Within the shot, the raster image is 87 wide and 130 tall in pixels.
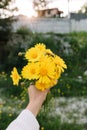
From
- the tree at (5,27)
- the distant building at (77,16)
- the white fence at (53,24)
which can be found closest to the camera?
the tree at (5,27)

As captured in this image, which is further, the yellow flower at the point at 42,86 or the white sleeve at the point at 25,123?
the yellow flower at the point at 42,86

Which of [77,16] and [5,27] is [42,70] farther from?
[77,16]

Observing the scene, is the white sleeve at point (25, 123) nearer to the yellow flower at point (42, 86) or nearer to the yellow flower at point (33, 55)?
the yellow flower at point (42, 86)

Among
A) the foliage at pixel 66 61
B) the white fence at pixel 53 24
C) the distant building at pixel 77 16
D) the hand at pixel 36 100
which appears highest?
the hand at pixel 36 100

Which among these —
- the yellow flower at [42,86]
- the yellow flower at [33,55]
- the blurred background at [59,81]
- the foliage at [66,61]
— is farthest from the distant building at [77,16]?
the yellow flower at [42,86]

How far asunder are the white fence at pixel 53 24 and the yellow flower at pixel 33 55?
19.1 meters

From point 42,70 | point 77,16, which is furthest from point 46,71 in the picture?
point 77,16

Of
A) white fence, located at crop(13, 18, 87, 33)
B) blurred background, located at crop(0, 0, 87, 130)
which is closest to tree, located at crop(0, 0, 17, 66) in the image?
blurred background, located at crop(0, 0, 87, 130)

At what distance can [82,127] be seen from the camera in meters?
6.56

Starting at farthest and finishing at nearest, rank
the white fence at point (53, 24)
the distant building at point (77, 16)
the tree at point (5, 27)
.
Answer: the distant building at point (77, 16) < the white fence at point (53, 24) < the tree at point (5, 27)

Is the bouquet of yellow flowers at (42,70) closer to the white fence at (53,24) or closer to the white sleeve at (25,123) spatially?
the white sleeve at (25,123)

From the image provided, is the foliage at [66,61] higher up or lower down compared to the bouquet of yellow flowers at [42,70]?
lower down

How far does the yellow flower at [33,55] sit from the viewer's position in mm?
1409

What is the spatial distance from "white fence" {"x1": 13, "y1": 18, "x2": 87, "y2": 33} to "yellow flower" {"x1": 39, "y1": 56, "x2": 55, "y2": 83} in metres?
19.2
